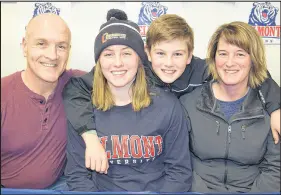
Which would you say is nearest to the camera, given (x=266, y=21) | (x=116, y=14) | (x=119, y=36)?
(x=119, y=36)

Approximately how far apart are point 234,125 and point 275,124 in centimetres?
15

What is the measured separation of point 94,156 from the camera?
1172mm

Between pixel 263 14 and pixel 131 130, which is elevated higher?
pixel 263 14

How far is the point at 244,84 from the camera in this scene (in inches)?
50.8

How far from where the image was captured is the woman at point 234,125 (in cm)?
122

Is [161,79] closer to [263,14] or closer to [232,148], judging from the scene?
[232,148]

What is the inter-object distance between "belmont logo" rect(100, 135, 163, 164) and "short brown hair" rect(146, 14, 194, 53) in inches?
15.1

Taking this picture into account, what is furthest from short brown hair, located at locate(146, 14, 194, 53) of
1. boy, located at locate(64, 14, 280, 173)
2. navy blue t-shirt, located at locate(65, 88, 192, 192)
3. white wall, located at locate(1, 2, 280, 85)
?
navy blue t-shirt, located at locate(65, 88, 192, 192)

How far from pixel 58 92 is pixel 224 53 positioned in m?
0.70

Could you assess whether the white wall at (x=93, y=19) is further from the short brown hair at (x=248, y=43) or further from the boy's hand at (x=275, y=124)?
the boy's hand at (x=275, y=124)

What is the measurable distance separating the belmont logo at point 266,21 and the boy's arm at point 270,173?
1.45 ft

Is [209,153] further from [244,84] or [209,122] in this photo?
[244,84]

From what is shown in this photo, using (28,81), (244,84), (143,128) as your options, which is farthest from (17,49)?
(244,84)

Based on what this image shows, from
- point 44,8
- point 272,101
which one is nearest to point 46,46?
point 44,8
